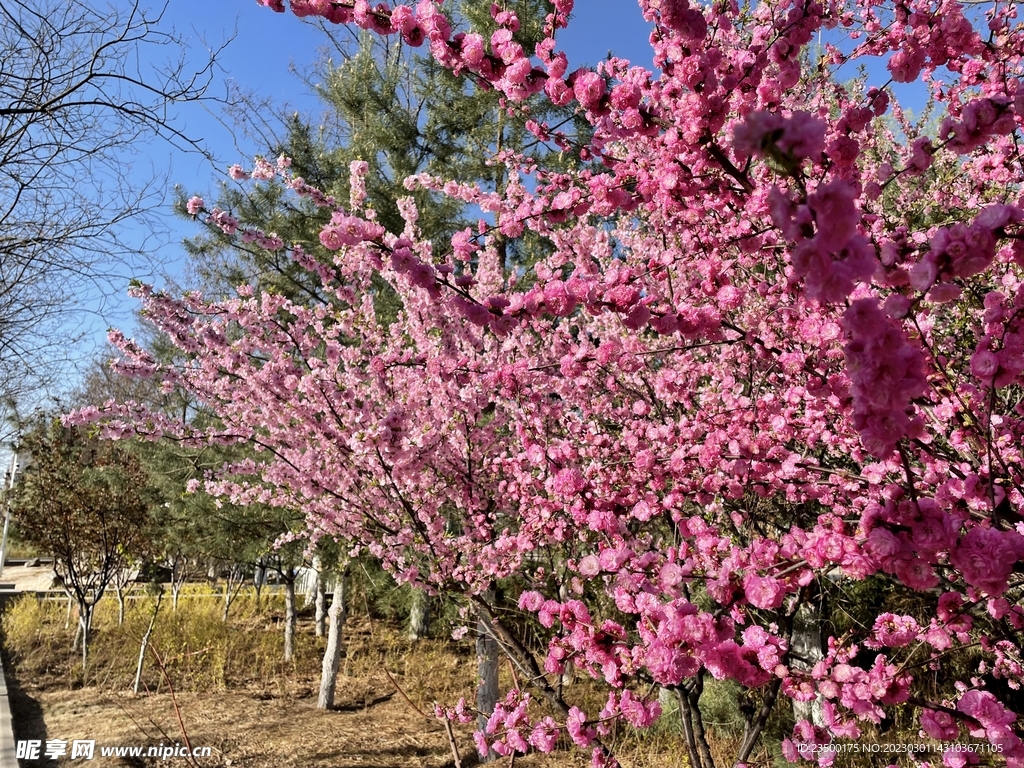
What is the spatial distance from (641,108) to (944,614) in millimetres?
1996

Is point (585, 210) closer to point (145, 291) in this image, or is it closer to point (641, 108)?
point (641, 108)

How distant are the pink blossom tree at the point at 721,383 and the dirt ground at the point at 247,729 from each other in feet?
9.67

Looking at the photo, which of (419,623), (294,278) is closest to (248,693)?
(419,623)

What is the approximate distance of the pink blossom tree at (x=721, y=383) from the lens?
1372mm

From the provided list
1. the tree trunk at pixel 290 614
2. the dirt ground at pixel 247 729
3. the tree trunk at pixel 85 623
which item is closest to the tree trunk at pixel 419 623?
the tree trunk at pixel 290 614

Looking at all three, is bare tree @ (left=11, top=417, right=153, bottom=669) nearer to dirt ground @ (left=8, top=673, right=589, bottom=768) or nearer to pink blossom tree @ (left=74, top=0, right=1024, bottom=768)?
dirt ground @ (left=8, top=673, right=589, bottom=768)

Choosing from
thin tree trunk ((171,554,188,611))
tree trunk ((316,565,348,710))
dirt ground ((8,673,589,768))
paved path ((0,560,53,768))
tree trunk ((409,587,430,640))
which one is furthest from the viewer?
tree trunk ((409,587,430,640))

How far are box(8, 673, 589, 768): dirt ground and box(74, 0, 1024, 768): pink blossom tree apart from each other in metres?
2.95

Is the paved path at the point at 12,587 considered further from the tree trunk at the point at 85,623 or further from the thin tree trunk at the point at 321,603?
the thin tree trunk at the point at 321,603

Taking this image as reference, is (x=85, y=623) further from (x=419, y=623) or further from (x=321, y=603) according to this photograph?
(x=419, y=623)

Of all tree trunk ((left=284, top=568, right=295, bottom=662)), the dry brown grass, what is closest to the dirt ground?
the dry brown grass

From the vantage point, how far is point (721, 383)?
4.38 meters

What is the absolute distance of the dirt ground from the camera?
5.96 meters

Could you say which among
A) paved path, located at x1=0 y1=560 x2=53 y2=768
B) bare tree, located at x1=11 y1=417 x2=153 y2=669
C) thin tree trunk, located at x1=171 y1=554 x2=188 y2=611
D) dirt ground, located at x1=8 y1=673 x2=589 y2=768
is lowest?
dirt ground, located at x1=8 y1=673 x2=589 y2=768
